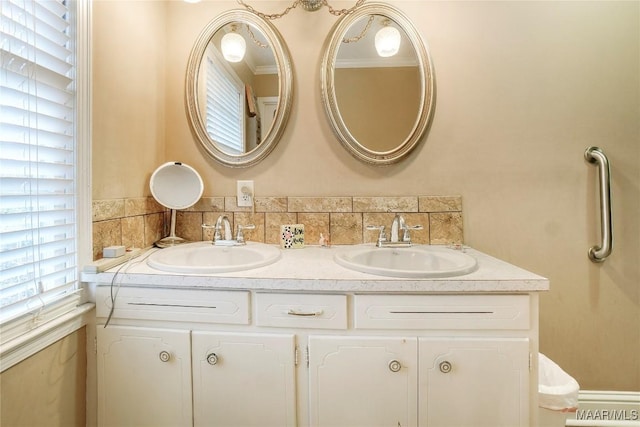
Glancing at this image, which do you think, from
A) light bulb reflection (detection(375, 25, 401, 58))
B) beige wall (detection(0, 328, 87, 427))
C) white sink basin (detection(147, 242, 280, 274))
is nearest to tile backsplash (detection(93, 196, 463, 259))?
white sink basin (detection(147, 242, 280, 274))

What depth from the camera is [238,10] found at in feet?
4.64

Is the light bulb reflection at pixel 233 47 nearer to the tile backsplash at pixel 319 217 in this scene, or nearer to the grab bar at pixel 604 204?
the tile backsplash at pixel 319 217

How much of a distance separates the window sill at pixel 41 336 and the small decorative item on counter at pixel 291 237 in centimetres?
74

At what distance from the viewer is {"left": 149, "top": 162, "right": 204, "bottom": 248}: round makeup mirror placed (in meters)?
1.34

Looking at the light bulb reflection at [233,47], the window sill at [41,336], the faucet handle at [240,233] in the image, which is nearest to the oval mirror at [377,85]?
the light bulb reflection at [233,47]

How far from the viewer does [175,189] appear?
1382 millimetres

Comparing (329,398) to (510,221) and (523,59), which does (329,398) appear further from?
(523,59)

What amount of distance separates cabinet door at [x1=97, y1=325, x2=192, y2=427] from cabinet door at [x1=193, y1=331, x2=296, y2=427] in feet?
0.17

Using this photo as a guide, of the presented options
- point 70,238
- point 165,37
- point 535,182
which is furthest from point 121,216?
point 535,182

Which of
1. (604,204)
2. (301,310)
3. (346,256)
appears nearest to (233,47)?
(346,256)

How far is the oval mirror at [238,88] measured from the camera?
4.57 ft

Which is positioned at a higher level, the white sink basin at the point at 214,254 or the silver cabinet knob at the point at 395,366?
the white sink basin at the point at 214,254

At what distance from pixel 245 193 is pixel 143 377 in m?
0.86

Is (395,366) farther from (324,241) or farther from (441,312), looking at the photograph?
(324,241)
